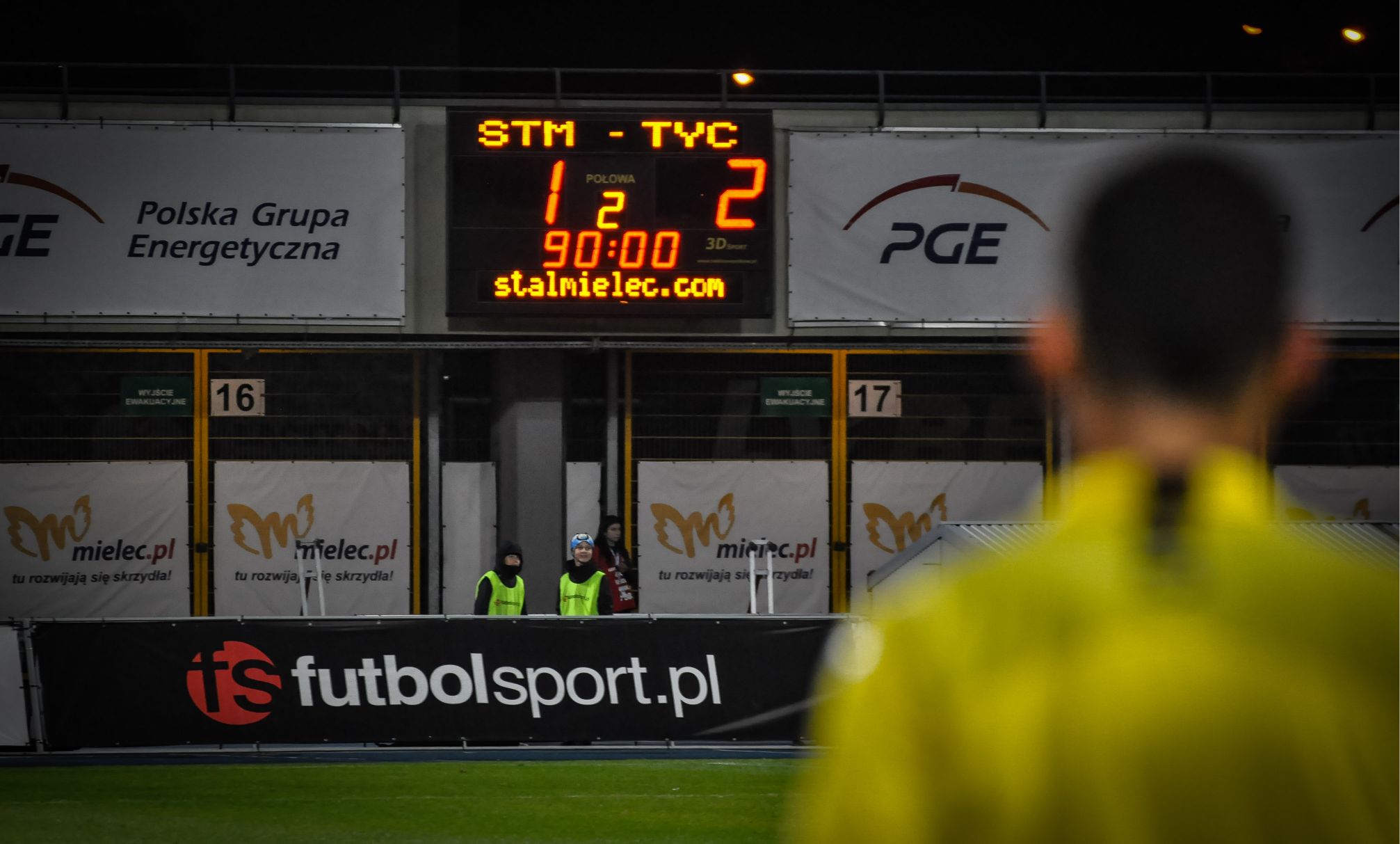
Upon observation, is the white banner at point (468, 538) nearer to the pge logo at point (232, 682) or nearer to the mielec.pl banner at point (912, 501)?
the mielec.pl banner at point (912, 501)

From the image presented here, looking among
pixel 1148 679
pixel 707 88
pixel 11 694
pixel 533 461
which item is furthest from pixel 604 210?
pixel 1148 679

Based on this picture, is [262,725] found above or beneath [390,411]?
beneath

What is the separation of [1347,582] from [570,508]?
17.7 meters

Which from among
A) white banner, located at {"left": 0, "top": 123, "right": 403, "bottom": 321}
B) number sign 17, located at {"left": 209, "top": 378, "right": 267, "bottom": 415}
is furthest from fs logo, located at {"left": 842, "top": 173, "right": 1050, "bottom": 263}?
number sign 17, located at {"left": 209, "top": 378, "right": 267, "bottom": 415}

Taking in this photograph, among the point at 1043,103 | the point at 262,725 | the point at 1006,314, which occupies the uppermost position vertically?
the point at 1043,103

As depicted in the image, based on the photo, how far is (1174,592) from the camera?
1.15 m

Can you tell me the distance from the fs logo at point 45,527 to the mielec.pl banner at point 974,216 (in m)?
8.19

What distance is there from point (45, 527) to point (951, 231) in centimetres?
1048

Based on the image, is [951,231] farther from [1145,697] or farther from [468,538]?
[1145,697]

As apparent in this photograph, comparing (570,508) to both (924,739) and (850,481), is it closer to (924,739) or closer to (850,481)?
(850,481)

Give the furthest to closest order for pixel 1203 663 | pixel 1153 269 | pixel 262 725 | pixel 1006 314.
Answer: pixel 1006 314
pixel 262 725
pixel 1153 269
pixel 1203 663

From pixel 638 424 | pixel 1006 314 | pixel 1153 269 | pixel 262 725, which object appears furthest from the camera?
pixel 638 424

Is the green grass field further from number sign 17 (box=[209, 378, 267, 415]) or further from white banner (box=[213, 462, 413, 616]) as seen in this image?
number sign 17 (box=[209, 378, 267, 415])

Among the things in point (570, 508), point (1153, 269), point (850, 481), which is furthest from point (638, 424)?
point (1153, 269)
